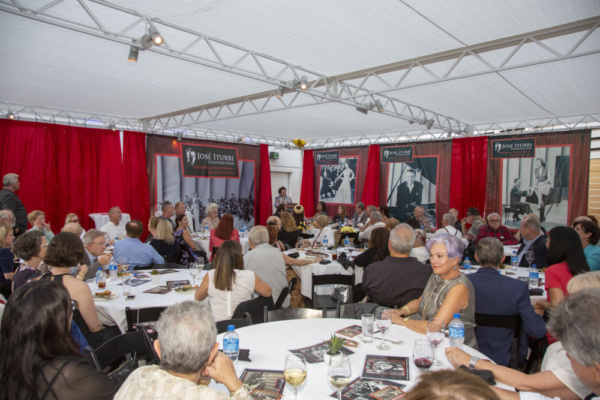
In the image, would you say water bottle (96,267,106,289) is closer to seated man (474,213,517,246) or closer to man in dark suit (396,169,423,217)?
seated man (474,213,517,246)

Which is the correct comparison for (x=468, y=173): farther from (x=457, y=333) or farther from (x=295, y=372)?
(x=295, y=372)

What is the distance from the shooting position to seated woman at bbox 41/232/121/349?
274 centimetres

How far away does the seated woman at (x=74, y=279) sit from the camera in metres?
2.74

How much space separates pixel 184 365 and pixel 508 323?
93.3 inches

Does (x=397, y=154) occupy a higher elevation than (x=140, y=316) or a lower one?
higher

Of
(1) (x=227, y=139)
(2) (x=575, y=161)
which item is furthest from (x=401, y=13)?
(1) (x=227, y=139)

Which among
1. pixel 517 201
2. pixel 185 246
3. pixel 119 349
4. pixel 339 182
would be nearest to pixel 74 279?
pixel 119 349

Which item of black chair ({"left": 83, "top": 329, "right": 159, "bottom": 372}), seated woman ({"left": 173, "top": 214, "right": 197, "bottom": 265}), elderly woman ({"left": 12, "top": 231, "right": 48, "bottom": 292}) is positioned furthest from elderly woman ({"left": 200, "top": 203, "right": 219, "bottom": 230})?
black chair ({"left": 83, "top": 329, "right": 159, "bottom": 372})

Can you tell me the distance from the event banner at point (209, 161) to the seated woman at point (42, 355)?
1035cm

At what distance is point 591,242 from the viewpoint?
420 centimetres

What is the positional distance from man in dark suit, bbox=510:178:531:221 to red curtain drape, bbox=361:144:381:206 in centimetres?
418

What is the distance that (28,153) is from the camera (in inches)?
346

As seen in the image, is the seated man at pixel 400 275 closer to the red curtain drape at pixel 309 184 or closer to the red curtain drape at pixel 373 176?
the red curtain drape at pixel 373 176

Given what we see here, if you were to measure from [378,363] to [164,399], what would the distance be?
1192mm
